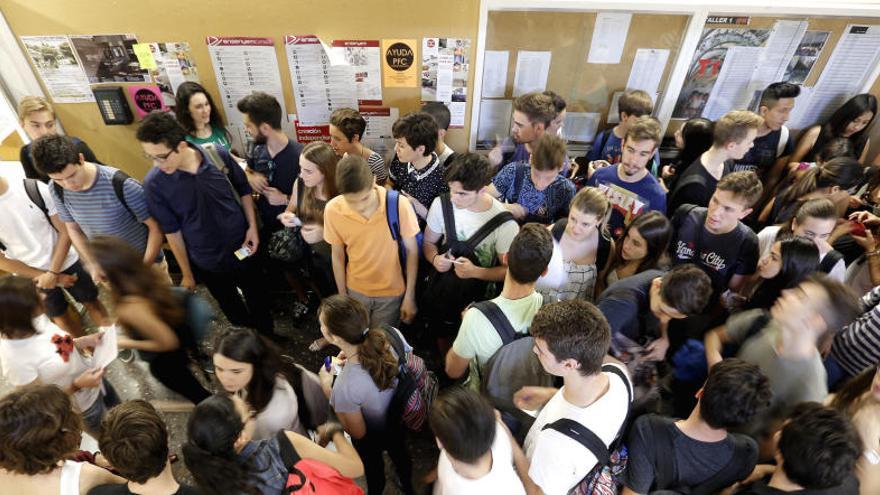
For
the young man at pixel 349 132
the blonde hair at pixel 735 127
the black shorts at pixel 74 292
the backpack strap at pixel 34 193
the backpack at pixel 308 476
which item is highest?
the blonde hair at pixel 735 127

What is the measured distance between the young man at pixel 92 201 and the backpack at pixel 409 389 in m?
1.64

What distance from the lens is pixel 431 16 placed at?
3273 millimetres

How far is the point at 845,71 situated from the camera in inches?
154

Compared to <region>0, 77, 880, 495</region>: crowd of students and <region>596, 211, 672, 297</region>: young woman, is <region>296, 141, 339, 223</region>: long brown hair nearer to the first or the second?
<region>0, 77, 880, 495</region>: crowd of students

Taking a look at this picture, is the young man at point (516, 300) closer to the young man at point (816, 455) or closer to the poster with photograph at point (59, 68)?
the young man at point (816, 455)

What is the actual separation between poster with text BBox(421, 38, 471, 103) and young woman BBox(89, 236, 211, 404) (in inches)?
89.4

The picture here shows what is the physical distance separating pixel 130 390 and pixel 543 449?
311 cm

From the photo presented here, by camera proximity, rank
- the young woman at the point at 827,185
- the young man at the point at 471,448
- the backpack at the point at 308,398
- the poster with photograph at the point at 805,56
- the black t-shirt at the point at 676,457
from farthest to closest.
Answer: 1. the poster with photograph at the point at 805,56
2. the young woman at the point at 827,185
3. the backpack at the point at 308,398
4. the black t-shirt at the point at 676,457
5. the young man at the point at 471,448

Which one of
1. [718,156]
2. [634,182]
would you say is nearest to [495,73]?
[634,182]

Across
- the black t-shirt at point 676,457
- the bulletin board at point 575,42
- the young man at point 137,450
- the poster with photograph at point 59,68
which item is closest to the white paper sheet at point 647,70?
the bulletin board at point 575,42

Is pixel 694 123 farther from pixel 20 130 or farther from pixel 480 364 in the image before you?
pixel 20 130

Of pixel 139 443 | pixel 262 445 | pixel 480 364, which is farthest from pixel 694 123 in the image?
pixel 139 443

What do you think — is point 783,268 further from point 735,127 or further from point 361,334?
point 361,334

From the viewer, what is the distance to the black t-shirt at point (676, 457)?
1725 millimetres
